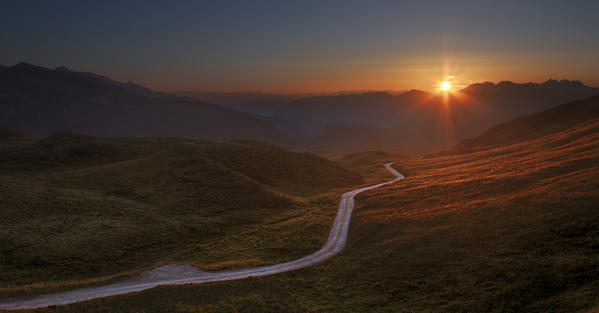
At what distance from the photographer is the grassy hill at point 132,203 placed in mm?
36906

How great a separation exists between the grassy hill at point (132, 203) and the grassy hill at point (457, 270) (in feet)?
29.1

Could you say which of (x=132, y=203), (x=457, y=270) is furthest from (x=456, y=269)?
(x=132, y=203)

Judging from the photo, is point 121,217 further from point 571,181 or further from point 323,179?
point 571,181

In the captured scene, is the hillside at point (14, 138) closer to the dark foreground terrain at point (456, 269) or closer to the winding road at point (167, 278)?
the winding road at point (167, 278)

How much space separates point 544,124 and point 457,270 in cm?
15221

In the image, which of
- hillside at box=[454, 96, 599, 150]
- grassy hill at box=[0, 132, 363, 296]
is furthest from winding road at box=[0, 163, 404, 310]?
hillside at box=[454, 96, 599, 150]

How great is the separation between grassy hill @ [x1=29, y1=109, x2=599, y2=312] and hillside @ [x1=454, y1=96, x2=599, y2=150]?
339 ft

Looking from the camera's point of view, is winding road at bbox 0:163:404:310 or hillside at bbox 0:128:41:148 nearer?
winding road at bbox 0:163:404:310

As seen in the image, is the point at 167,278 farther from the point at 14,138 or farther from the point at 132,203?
the point at 14,138

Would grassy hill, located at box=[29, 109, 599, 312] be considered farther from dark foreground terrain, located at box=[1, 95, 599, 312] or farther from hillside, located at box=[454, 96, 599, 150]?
hillside, located at box=[454, 96, 599, 150]

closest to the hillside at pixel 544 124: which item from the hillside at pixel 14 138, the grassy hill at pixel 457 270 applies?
the grassy hill at pixel 457 270

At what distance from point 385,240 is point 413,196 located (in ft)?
69.2

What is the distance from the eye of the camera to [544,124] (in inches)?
5408

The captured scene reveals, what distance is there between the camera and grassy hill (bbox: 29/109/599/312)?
2206 centimetres
